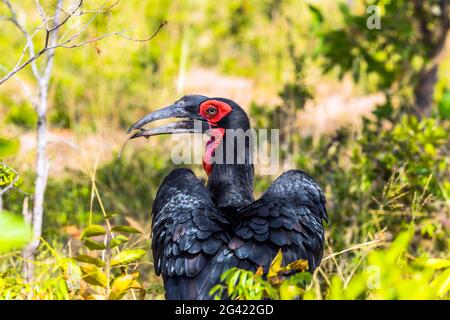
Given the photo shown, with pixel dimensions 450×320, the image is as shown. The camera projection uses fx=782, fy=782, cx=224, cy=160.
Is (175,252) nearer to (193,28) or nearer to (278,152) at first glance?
(278,152)

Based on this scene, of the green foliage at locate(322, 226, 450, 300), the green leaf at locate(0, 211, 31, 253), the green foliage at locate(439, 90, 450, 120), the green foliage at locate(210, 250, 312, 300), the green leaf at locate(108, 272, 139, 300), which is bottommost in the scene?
the green leaf at locate(108, 272, 139, 300)

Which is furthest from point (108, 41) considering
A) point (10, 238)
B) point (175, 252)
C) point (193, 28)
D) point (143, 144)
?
point (10, 238)

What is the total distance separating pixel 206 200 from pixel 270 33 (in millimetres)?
6646

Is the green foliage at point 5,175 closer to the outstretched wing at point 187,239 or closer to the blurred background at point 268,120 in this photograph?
the blurred background at point 268,120

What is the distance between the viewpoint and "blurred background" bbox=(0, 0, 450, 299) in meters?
4.28

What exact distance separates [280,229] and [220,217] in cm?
32

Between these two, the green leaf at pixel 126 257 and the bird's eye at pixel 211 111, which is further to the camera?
the bird's eye at pixel 211 111

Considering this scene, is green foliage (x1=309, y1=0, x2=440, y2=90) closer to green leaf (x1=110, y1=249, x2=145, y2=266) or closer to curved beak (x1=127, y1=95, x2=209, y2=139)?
curved beak (x1=127, y1=95, x2=209, y2=139)

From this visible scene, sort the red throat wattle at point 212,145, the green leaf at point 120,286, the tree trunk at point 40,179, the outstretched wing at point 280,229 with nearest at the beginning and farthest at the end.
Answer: the green leaf at point 120,286
the outstretched wing at point 280,229
the tree trunk at point 40,179
the red throat wattle at point 212,145

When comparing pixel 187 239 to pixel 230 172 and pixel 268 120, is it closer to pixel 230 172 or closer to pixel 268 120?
pixel 230 172

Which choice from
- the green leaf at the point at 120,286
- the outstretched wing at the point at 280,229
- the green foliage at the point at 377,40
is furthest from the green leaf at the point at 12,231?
the green foliage at the point at 377,40

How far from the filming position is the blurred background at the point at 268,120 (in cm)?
428

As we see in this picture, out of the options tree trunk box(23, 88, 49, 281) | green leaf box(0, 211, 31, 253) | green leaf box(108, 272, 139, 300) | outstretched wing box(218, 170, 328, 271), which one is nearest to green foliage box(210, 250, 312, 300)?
outstretched wing box(218, 170, 328, 271)
